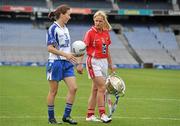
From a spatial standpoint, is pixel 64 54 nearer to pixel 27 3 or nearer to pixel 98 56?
pixel 98 56

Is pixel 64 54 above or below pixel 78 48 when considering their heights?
below

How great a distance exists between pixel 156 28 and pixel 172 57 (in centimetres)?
794

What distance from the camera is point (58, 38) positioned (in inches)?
441

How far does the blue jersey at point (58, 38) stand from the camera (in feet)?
36.6

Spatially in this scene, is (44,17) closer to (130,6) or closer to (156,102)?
(130,6)

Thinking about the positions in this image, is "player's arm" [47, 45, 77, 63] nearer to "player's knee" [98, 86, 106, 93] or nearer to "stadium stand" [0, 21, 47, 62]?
"player's knee" [98, 86, 106, 93]

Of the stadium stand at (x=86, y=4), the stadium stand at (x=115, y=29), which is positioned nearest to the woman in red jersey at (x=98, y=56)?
the stadium stand at (x=115, y=29)

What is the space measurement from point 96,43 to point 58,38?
1.30 m

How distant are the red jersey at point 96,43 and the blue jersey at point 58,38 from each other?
3.11ft

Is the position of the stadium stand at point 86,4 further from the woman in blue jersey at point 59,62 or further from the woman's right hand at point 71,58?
the woman's right hand at point 71,58

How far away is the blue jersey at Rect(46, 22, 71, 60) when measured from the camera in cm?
1115

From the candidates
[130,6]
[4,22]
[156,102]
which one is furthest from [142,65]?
[156,102]

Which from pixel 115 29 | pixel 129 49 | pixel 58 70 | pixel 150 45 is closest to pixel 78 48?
pixel 58 70

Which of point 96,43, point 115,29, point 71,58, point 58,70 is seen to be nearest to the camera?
point 71,58
